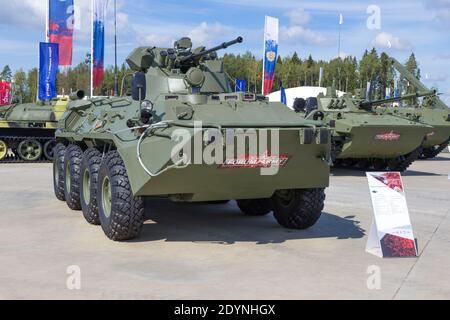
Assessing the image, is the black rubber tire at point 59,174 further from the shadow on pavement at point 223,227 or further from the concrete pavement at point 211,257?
the shadow on pavement at point 223,227

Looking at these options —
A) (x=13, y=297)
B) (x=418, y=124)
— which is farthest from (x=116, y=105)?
(x=418, y=124)

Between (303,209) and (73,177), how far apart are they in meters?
3.79

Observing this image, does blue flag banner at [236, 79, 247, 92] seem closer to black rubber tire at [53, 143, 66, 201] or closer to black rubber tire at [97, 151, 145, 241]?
black rubber tire at [97, 151, 145, 241]

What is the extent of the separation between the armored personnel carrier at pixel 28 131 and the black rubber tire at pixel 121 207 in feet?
42.3

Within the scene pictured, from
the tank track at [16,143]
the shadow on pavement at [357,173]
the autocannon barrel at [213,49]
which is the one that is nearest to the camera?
the autocannon barrel at [213,49]

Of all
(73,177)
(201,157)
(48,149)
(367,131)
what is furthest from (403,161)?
(201,157)

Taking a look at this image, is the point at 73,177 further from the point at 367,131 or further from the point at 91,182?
the point at 367,131

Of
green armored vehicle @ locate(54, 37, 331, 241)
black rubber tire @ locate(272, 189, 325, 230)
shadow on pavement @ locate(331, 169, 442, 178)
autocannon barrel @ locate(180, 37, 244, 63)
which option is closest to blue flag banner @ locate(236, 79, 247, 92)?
autocannon barrel @ locate(180, 37, 244, 63)

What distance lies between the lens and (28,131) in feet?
64.0

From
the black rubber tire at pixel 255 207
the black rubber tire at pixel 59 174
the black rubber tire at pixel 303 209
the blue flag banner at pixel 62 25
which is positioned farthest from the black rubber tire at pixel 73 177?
the blue flag banner at pixel 62 25

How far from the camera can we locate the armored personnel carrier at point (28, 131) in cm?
1923

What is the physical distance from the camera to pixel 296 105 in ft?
26.5

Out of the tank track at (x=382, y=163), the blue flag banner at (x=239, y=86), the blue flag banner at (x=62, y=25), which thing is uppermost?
the blue flag banner at (x=62, y=25)
